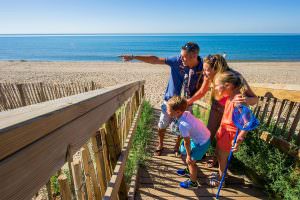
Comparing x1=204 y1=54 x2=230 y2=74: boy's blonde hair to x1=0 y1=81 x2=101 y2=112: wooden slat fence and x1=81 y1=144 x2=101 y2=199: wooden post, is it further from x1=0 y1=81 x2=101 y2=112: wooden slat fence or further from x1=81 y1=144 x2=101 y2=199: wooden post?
x1=0 y1=81 x2=101 y2=112: wooden slat fence

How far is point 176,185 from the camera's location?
127 inches

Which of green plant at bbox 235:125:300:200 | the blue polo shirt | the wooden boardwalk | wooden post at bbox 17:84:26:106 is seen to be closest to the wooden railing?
the wooden boardwalk

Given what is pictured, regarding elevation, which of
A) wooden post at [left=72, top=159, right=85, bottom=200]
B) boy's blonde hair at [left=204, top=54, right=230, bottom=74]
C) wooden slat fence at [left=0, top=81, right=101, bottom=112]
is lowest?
wooden slat fence at [left=0, top=81, right=101, bottom=112]

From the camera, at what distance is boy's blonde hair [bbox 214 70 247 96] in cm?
272

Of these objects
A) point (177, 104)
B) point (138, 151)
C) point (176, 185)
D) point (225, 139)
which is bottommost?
point (176, 185)

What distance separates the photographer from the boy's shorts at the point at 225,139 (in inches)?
116

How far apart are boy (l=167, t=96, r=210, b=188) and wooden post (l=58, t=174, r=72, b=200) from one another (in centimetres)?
155

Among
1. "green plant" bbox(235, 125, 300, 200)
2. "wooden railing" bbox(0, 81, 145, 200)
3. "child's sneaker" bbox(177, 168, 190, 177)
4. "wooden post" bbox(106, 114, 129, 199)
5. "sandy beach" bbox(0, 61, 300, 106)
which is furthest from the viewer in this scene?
"sandy beach" bbox(0, 61, 300, 106)

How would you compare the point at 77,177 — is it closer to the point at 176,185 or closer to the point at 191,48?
the point at 176,185

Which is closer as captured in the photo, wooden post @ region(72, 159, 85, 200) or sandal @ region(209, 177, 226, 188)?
wooden post @ region(72, 159, 85, 200)

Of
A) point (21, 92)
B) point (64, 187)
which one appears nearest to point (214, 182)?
Result: point (64, 187)

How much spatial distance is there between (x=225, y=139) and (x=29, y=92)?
781 cm

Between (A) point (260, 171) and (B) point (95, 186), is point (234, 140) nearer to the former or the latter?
(A) point (260, 171)

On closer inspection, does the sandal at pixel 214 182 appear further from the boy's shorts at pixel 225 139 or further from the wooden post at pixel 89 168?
the wooden post at pixel 89 168
